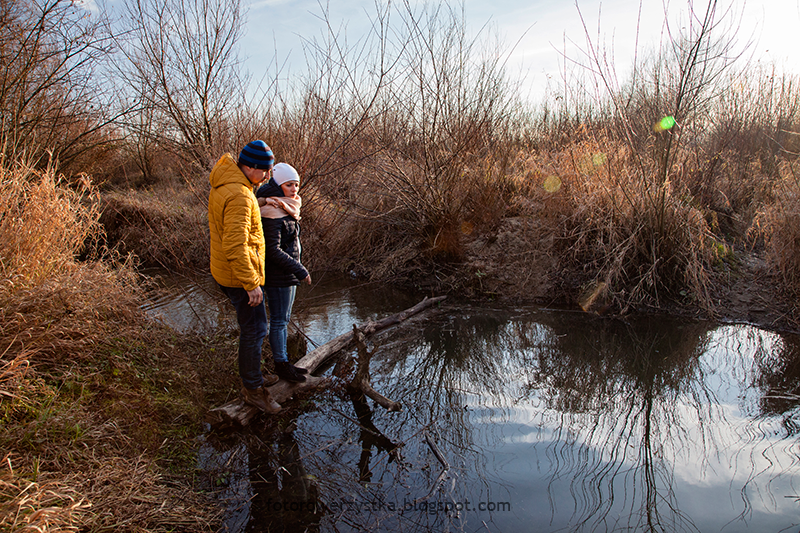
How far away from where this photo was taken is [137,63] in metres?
8.59

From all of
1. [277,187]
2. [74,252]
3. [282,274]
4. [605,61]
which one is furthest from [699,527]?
[74,252]

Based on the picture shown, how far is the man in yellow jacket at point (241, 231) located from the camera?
2.75m

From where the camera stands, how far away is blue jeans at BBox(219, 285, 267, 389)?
3.01 m

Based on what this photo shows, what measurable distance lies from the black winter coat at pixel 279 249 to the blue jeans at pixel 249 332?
0.93 ft

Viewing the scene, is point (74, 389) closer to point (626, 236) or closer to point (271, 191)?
point (271, 191)

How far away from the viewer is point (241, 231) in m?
2.74

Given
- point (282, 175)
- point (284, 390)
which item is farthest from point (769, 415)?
point (282, 175)

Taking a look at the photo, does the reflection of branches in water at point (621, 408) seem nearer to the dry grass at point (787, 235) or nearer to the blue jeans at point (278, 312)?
the dry grass at point (787, 235)

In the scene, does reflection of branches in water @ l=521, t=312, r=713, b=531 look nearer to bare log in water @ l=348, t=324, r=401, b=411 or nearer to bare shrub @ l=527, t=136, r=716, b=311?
bare shrub @ l=527, t=136, r=716, b=311

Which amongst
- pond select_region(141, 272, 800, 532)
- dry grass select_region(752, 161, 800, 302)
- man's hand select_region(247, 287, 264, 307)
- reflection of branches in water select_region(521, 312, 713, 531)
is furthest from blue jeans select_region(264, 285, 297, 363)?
dry grass select_region(752, 161, 800, 302)

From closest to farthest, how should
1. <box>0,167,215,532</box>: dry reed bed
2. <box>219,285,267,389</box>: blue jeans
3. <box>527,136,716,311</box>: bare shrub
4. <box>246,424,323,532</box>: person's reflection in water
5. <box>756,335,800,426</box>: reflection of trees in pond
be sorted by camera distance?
<box>0,167,215,532</box>: dry reed bed
<box>246,424,323,532</box>: person's reflection in water
<box>219,285,267,389</box>: blue jeans
<box>756,335,800,426</box>: reflection of trees in pond
<box>527,136,716,311</box>: bare shrub

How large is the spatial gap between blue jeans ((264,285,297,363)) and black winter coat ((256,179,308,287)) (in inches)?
2.9

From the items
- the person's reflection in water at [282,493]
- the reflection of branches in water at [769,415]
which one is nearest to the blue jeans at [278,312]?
the person's reflection in water at [282,493]

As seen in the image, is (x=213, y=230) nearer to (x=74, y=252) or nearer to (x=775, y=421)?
(x=74, y=252)
